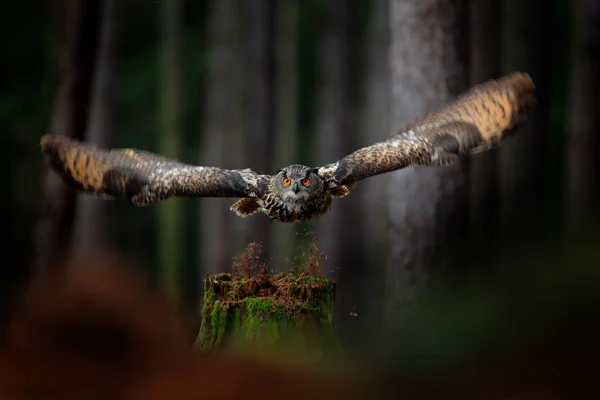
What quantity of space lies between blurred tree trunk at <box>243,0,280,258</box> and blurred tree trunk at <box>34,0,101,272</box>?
6935 millimetres

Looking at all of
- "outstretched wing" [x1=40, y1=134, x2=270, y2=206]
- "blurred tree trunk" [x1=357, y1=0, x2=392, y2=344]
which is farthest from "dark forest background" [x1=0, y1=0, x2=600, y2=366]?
"outstretched wing" [x1=40, y1=134, x2=270, y2=206]

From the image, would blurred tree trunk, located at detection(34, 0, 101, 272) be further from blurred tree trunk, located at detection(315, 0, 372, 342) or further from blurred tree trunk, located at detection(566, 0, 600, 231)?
blurred tree trunk, located at detection(315, 0, 372, 342)

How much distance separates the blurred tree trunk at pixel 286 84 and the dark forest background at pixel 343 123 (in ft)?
0.36

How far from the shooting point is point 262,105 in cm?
1738

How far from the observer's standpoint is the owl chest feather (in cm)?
770

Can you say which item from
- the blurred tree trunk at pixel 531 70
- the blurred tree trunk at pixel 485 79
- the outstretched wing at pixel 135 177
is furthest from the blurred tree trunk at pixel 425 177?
the blurred tree trunk at pixel 531 70

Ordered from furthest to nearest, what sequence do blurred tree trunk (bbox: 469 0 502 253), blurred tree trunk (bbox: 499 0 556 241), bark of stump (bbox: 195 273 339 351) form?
blurred tree trunk (bbox: 499 0 556 241) → blurred tree trunk (bbox: 469 0 502 253) → bark of stump (bbox: 195 273 339 351)

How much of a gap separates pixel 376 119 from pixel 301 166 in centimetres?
2244

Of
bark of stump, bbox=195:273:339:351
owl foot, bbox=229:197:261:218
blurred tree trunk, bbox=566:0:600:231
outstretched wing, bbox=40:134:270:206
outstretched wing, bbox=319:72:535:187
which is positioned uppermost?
blurred tree trunk, bbox=566:0:600:231

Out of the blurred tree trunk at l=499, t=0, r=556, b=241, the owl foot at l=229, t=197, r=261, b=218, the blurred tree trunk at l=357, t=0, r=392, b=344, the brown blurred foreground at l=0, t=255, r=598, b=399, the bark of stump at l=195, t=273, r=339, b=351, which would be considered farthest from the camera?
the blurred tree trunk at l=357, t=0, r=392, b=344

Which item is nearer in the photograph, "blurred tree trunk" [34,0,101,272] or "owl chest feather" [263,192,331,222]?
"owl chest feather" [263,192,331,222]

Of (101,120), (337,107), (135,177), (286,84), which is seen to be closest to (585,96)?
(135,177)

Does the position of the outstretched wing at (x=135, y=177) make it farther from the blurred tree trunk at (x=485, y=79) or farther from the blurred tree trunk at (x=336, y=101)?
the blurred tree trunk at (x=336, y=101)

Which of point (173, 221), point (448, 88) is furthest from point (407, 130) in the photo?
point (173, 221)
